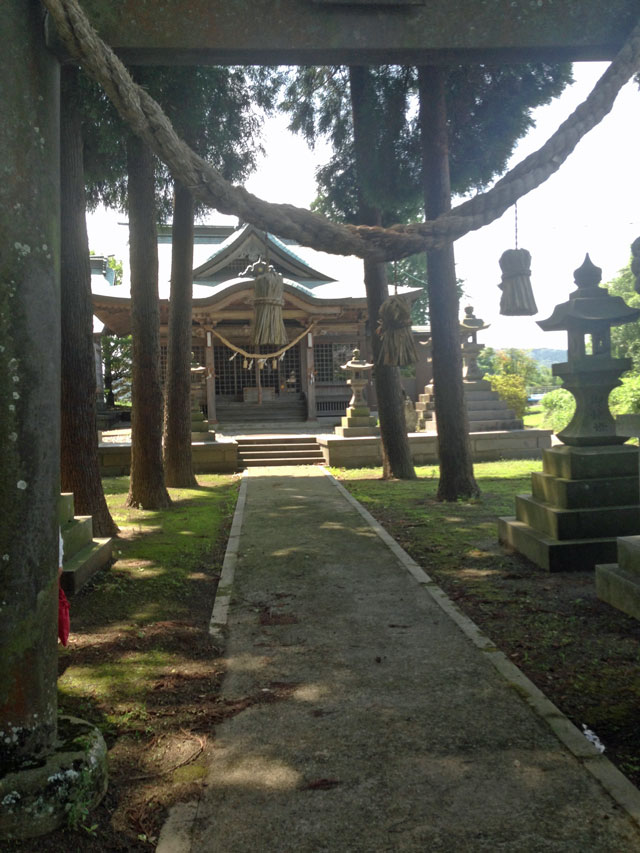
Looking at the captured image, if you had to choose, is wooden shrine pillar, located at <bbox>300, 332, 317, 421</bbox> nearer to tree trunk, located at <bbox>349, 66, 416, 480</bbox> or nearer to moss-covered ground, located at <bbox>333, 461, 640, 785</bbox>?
tree trunk, located at <bbox>349, 66, 416, 480</bbox>

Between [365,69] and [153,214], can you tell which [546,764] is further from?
[365,69]

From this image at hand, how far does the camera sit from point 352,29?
2.98m

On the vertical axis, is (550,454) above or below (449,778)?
above

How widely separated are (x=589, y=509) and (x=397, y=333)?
8.36ft

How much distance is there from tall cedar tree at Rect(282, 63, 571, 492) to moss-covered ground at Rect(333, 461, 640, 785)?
1947mm

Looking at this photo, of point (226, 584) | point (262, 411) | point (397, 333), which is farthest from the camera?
point (262, 411)

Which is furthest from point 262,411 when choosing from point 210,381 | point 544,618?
point 544,618

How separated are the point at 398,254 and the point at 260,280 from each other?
1156 millimetres

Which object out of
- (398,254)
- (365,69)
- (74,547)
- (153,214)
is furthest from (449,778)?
(365,69)

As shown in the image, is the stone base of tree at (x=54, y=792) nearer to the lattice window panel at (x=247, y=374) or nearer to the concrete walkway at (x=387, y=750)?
the concrete walkway at (x=387, y=750)

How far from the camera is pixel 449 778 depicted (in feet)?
→ 9.12

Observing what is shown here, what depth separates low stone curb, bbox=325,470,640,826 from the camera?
2.65 m

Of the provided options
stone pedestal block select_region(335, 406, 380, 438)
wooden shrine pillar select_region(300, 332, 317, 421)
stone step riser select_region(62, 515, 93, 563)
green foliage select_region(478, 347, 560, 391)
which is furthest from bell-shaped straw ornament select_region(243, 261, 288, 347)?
wooden shrine pillar select_region(300, 332, 317, 421)

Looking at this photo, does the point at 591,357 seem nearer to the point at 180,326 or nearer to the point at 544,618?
the point at 544,618
